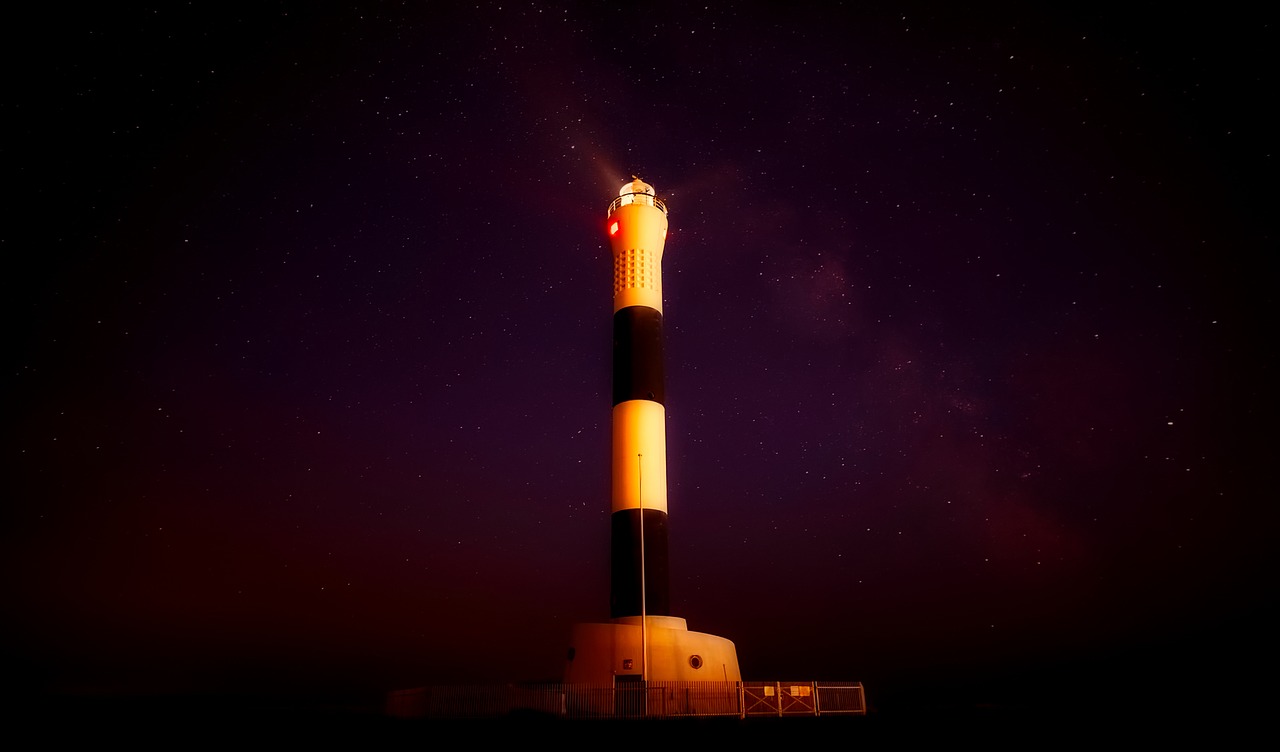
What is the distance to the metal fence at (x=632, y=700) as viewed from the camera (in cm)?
2038

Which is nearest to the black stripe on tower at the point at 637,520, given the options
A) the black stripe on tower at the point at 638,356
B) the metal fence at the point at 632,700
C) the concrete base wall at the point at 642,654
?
the black stripe on tower at the point at 638,356

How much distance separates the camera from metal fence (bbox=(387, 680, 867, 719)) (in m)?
20.4

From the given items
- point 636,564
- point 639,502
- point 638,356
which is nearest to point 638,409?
point 638,356

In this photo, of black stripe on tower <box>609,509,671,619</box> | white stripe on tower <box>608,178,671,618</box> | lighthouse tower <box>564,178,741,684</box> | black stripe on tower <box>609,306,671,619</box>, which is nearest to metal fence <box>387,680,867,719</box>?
lighthouse tower <box>564,178,741,684</box>

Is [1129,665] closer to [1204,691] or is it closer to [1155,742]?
[1204,691]

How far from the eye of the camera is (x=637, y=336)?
28.3m

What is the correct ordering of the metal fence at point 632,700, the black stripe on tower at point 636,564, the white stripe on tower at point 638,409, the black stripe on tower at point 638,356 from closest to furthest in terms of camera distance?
the metal fence at point 632,700, the black stripe on tower at point 636,564, the white stripe on tower at point 638,409, the black stripe on tower at point 638,356

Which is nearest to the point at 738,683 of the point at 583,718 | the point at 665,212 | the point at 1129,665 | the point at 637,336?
the point at 583,718

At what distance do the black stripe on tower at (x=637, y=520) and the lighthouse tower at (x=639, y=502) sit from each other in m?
0.03

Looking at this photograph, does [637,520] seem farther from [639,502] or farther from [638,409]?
Answer: [638,409]

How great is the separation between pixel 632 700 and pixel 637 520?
6120 millimetres

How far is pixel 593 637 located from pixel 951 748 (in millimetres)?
12664

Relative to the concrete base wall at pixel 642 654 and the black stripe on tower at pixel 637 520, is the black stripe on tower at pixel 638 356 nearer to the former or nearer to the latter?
the black stripe on tower at pixel 637 520

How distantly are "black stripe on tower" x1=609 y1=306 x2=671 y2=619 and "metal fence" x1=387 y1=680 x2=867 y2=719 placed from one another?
308 centimetres
